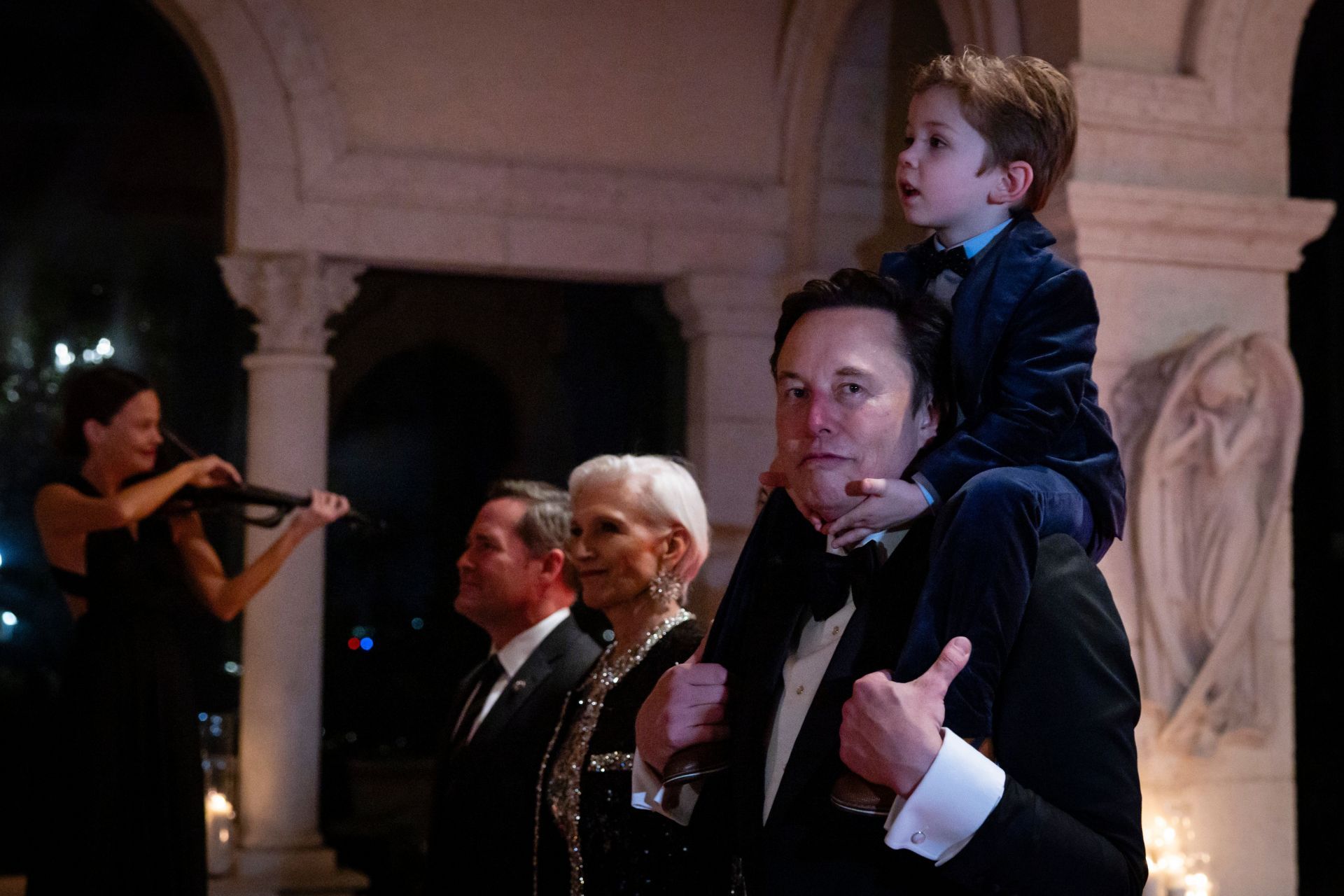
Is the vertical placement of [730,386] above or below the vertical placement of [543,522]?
above

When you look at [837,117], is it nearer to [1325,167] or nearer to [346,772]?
[1325,167]

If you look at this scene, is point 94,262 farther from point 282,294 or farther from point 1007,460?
point 1007,460

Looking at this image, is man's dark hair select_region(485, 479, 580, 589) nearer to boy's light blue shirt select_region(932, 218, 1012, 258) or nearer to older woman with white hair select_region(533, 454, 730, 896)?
older woman with white hair select_region(533, 454, 730, 896)

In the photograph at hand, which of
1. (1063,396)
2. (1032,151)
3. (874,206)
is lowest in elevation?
(1063,396)

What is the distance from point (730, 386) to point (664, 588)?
147 inches

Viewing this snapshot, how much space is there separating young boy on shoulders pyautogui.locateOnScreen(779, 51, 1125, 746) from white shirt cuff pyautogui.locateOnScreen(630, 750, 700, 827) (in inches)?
17.4

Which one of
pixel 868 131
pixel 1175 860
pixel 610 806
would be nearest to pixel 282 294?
pixel 868 131

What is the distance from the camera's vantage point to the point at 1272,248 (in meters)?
4.32

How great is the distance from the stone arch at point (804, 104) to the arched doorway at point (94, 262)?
266 cm

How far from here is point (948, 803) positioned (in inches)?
57.4

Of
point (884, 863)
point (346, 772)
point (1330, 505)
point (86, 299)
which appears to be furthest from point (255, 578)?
point (1330, 505)

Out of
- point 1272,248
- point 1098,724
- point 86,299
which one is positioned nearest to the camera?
point 1098,724

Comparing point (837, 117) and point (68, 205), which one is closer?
point (837, 117)

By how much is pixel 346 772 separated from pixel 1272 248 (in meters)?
4.82
